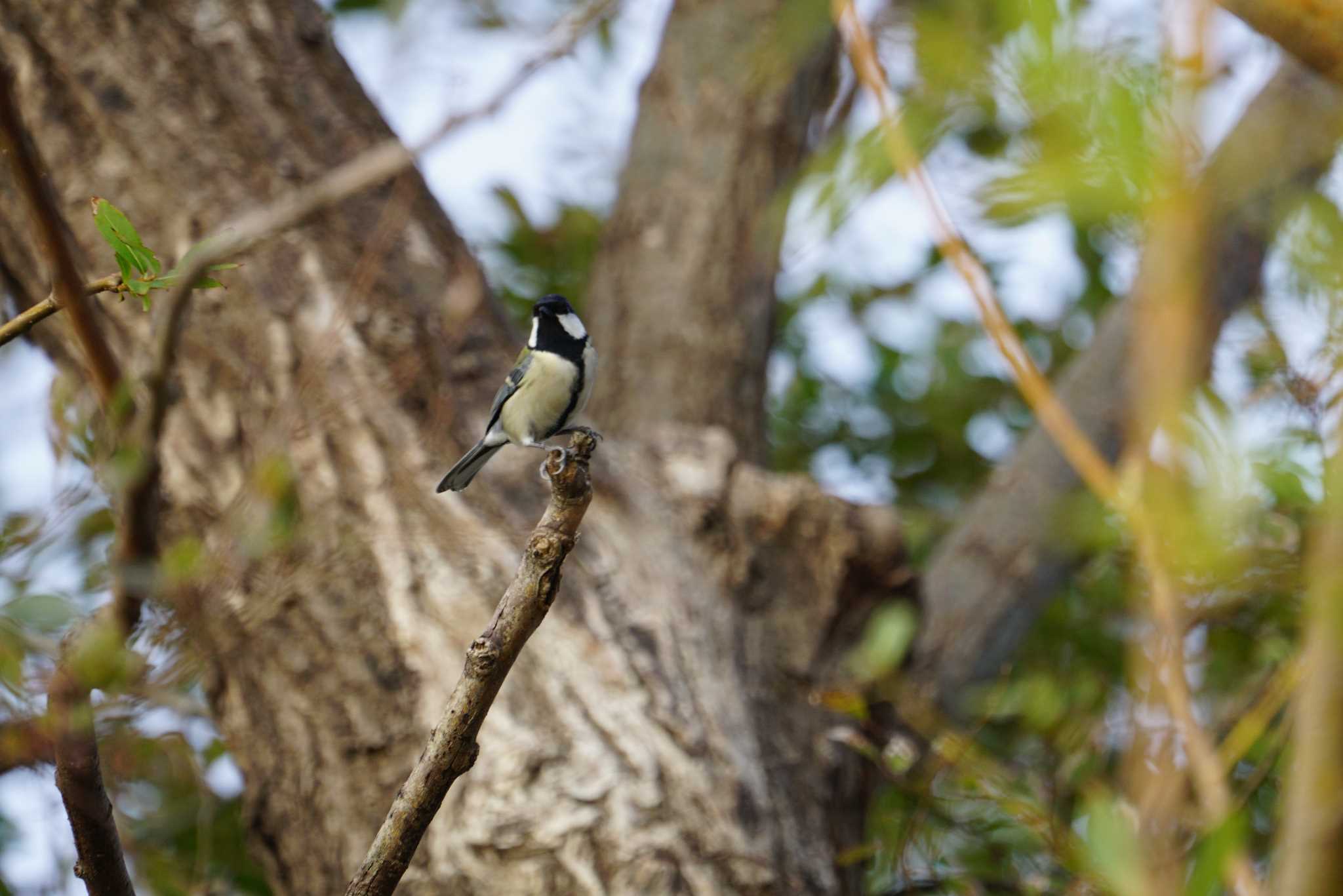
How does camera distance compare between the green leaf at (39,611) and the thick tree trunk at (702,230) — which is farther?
the thick tree trunk at (702,230)

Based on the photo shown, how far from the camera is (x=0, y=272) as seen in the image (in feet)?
12.1

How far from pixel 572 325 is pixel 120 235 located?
1531mm

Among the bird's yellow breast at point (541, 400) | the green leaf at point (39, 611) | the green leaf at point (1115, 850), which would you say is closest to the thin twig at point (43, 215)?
the green leaf at point (39, 611)

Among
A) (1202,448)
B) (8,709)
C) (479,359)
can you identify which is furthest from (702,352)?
(1202,448)

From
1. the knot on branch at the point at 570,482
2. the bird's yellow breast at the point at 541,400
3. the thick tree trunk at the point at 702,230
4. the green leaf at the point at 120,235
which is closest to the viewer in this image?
the green leaf at the point at 120,235

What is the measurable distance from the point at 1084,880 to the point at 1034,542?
2471mm

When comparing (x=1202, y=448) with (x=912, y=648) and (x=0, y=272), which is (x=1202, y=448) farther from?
(x=0, y=272)

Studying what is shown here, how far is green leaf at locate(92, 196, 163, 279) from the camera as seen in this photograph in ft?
4.84

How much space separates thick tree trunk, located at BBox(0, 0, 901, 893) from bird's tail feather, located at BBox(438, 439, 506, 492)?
210 mm

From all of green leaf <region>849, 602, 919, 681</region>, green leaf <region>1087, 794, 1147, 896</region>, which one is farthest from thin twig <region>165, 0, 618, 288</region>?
green leaf <region>849, 602, 919, 681</region>

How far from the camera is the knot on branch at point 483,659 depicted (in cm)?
154

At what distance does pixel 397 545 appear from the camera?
122 inches

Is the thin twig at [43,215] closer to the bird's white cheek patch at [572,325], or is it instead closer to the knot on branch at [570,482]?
the knot on branch at [570,482]

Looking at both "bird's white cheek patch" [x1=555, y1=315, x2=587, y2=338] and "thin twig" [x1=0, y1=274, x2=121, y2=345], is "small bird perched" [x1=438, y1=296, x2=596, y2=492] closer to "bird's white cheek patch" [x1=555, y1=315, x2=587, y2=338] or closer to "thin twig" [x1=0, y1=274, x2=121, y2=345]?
"bird's white cheek patch" [x1=555, y1=315, x2=587, y2=338]
